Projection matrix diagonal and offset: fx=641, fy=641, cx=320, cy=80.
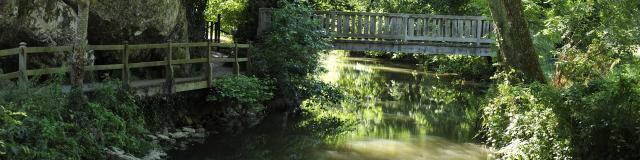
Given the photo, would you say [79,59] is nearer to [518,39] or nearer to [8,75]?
[8,75]

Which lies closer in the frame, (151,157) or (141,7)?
(151,157)

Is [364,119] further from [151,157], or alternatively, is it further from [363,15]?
[151,157]

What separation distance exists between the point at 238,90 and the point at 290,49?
2.70 metres

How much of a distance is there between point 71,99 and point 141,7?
4.26 meters

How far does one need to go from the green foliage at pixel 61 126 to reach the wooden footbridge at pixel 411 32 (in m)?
9.19

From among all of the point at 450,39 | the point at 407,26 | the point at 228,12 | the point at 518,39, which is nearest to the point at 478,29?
the point at 450,39

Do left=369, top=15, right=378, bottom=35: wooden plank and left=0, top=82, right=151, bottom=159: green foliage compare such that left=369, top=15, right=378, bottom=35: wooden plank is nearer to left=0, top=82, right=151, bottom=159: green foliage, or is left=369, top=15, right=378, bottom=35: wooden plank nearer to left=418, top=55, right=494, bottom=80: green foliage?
left=418, top=55, right=494, bottom=80: green foliage

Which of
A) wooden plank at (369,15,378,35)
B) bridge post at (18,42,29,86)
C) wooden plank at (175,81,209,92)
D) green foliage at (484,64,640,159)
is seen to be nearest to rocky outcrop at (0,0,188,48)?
wooden plank at (175,81,209,92)

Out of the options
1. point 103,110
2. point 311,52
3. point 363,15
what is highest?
point 363,15

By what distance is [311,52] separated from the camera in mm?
16312

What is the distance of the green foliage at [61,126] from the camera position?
23.7 feet

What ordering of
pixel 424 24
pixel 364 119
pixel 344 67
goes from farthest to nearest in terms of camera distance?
pixel 344 67, pixel 424 24, pixel 364 119

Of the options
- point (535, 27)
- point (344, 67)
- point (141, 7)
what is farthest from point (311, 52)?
point (344, 67)

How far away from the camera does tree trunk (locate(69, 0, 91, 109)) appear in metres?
9.10
